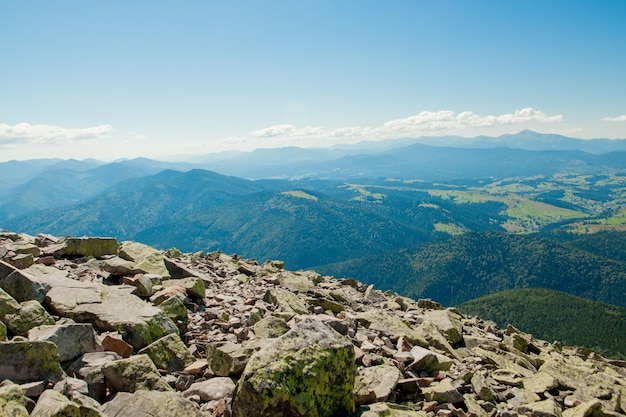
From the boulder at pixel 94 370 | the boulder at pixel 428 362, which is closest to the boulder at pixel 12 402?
the boulder at pixel 94 370

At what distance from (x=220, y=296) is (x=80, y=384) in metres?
8.86

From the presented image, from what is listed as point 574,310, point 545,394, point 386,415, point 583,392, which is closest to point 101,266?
point 386,415

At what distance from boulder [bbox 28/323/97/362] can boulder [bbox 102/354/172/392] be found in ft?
3.37

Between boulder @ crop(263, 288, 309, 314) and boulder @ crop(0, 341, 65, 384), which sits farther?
boulder @ crop(263, 288, 309, 314)

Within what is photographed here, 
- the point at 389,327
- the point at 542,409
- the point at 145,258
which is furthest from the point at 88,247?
the point at 542,409

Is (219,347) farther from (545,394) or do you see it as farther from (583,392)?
(583,392)

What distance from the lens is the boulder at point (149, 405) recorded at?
7.03 metres

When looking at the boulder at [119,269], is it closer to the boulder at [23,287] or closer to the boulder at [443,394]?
the boulder at [23,287]

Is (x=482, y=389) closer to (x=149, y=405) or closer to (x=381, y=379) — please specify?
(x=381, y=379)

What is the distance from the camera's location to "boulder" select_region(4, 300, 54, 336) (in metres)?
8.90

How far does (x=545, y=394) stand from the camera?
12.5 meters

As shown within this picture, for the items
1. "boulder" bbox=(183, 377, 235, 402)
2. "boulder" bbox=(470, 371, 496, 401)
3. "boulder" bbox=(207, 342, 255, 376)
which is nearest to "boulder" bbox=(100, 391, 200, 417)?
"boulder" bbox=(183, 377, 235, 402)

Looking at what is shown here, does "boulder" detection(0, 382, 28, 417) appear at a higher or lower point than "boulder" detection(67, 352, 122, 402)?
higher

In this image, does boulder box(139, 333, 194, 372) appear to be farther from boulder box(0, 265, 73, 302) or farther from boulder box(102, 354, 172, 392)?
boulder box(0, 265, 73, 302)
